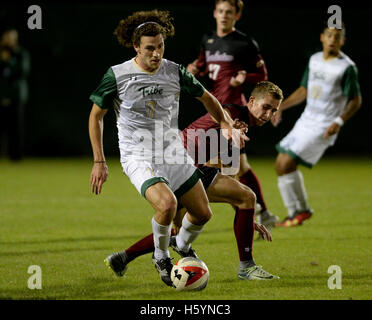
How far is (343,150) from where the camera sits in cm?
1559

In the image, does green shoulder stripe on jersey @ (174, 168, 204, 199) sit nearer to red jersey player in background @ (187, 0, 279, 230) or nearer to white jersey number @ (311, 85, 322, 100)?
red jersey player in background @ (187, 0, 279, 230)

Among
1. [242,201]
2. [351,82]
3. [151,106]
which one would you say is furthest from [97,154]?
[351,82]

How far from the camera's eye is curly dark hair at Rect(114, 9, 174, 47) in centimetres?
482

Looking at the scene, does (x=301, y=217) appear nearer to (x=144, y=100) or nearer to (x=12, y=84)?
(x=144, y=100)

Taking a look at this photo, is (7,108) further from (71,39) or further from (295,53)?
(295,53)

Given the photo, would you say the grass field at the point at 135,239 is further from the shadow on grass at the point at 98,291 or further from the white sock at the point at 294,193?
the white sock at the point at 294,193

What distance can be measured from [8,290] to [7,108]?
366 inches

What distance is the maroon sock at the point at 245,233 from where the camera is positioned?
17.0 feet

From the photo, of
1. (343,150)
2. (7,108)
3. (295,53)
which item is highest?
(295,53)

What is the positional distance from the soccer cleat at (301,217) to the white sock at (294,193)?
49 millimetres

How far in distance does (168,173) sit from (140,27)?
38.5 inches

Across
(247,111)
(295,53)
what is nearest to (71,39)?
(295,53)

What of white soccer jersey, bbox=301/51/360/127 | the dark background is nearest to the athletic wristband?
white soccer jersey, bbox=301/51/360/127

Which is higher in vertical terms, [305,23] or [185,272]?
[305,23]
